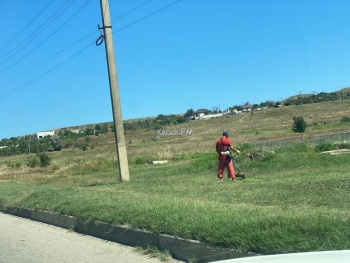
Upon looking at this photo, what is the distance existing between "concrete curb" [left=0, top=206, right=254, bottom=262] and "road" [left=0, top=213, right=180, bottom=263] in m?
0.17

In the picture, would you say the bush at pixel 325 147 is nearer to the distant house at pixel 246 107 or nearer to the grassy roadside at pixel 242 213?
the grassy roadside at pixel 242 213

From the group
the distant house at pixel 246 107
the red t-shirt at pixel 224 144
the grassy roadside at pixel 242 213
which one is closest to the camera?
the grassy roadside at pixel 242 213

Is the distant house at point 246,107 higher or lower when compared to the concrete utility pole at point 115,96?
higher

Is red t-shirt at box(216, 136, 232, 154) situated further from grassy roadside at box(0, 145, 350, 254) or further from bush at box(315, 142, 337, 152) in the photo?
bush at box(315, 142, 337, 152)

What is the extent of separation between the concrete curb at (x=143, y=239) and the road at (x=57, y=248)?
0.55 feet

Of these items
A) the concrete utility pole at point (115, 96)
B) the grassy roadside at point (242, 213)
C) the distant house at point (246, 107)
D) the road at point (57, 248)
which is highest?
the distant house at point (246, 107)

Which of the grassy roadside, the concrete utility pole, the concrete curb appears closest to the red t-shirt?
the grassy roadside

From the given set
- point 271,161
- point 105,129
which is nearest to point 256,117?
point 105,129

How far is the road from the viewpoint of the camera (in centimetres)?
786

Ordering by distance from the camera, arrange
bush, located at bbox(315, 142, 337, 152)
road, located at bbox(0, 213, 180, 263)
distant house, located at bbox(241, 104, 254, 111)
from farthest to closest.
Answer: distant house, located at bbox(241, 104, 254, 111)
bush, located at bbox(315, 142, 337, 152)
road, located at bbox(0, 213, 180, 263)

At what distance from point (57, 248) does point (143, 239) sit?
6.31ft

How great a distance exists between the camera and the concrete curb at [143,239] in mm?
6484

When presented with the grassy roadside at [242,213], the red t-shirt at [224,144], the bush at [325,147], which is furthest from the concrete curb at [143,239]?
the bush at [325,147]

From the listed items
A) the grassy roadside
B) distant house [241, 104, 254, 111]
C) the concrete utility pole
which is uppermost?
distant house [241, 104, 254, 111]
